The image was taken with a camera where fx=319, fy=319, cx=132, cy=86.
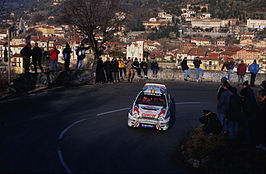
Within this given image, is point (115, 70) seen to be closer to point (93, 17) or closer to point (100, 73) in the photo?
point (100, 73)

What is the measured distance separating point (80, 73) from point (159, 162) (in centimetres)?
1209

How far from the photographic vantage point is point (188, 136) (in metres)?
11.9

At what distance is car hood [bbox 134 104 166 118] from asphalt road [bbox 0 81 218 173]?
2.18ft

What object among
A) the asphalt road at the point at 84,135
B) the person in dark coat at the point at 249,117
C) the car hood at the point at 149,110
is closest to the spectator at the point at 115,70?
the asphalt road at the point at 84,135

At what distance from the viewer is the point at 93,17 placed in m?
28.7

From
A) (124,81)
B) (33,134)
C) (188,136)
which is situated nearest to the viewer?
(33,134)

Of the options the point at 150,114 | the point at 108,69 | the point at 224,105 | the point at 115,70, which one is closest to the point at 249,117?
the point at 224,105

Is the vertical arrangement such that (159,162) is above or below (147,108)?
below

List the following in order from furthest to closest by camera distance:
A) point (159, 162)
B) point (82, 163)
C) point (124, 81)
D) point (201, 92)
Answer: point (124, 81) → point (201, 92) → point (159, 162) → point (82, 163)

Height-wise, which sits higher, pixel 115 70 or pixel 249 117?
pixel 115 70

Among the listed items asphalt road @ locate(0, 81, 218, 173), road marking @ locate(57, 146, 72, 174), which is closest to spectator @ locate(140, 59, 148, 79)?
asphalt road @ locate(0, 81, 218, 173)

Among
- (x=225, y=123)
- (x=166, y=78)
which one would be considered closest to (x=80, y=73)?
(x=166, y=78)

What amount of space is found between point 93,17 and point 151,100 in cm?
1719

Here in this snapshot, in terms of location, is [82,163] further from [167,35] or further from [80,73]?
[167,35]
